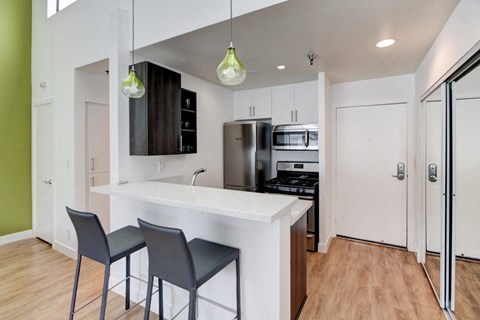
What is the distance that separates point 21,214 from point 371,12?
507 centimetres

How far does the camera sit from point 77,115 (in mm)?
3162

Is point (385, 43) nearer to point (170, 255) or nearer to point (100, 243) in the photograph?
point (170, 255)

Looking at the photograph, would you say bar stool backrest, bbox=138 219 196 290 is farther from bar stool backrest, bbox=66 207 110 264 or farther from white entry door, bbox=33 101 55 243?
white entry door, bbox=33 101 55 243

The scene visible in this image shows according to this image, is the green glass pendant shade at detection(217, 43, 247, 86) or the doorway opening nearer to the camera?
the green glass pendant shade at detection(217, 43, 247, 86)

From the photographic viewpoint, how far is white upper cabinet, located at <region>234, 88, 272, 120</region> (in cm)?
414

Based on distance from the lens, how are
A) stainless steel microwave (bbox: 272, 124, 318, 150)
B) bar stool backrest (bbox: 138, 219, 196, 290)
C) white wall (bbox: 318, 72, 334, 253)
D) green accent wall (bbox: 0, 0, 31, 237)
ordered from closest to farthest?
bar stool backrest (bbox: 138, 219, 196, 290), white wall (bbox: 318, 72, 334, 253), green accent wall (bbox: 0, 0, 31, 237), stainless steel microwave (bbox: 272, 124, 318, 150)

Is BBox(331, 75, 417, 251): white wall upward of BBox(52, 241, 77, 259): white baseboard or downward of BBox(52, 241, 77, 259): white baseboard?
upward

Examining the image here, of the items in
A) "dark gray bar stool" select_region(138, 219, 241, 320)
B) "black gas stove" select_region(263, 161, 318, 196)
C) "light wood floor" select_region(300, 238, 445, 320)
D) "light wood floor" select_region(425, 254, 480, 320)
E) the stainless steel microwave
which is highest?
the stainless steel microwave

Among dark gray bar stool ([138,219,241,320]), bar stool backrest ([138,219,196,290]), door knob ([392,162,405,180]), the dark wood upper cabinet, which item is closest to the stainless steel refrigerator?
the dark wood upper cabinet

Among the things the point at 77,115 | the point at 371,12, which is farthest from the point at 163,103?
the point at 371,12

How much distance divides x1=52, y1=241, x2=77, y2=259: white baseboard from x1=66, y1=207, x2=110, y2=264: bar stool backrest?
178cm

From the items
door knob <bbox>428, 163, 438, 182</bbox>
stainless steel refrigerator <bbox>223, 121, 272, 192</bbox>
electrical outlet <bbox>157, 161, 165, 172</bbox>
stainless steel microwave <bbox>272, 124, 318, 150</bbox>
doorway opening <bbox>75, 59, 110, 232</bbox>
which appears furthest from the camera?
stainless steel refrigerator <bbox>223, 121, 272, 192</bbox>

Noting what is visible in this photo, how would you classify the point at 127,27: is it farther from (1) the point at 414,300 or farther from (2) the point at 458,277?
(1) the point at 414,300

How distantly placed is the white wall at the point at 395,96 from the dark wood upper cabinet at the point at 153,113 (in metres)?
2.55
